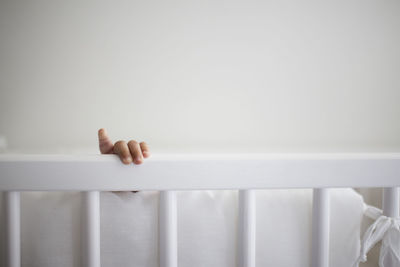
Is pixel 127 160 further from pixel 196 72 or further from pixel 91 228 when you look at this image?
pixel 196 72

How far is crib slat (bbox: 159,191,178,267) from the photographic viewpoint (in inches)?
17.8

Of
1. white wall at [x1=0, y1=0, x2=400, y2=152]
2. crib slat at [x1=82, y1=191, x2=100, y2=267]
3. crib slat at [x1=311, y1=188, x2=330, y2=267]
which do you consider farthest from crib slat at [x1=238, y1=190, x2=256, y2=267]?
white wall at [x1=0, y1=0, x2=400, y2=152]

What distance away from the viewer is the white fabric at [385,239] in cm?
47

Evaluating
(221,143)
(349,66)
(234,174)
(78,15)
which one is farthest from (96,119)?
(349,66)

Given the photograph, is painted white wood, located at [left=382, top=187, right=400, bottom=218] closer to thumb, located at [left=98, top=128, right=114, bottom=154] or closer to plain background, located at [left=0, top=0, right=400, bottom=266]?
thumb, located at [left=98, top=128, right=114, bottom=154]

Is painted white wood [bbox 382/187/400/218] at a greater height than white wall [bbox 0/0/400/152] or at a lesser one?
lesser

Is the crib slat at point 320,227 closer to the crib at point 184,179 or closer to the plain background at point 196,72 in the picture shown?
the crib at point 184,179

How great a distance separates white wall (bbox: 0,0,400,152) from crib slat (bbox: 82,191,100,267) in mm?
906

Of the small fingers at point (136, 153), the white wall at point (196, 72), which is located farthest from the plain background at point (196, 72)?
the small fingers at point (136, 153)

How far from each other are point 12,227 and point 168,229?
243mm

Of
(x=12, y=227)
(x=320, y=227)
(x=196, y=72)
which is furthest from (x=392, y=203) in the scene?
(x=196, y=72)

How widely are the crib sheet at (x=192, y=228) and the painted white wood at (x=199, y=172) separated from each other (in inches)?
2.3

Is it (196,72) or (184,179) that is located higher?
(196,72)

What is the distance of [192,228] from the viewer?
0.49 m
